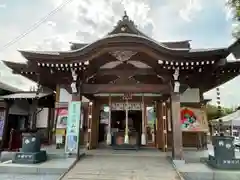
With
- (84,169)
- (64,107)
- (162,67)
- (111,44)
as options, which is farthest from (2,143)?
(162,67)

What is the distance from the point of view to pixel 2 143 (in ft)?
29.7

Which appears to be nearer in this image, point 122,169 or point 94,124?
point 122,169

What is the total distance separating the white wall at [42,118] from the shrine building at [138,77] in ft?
6.52

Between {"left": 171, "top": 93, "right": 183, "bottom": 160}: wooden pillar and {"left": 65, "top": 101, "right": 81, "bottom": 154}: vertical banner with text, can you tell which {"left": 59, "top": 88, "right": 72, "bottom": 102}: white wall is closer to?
{"left": 65, "top": 101, "right": 81, "bottom": 154}: vertical banner with text

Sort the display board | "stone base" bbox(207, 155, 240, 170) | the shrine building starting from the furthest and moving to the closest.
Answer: the display board → the shrine building → "stone base" bbox(207, 155, 240, 170)

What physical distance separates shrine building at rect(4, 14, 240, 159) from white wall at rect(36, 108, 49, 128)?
78.3 inches

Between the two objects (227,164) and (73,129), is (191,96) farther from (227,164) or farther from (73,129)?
(73,129)

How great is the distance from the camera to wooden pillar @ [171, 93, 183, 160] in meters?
6.43

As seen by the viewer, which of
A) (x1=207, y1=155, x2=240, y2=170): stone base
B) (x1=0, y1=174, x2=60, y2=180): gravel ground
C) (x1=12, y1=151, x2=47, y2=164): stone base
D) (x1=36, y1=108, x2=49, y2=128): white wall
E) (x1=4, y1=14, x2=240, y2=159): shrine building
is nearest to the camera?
(x1=0, y1=174, x2=60, y2=180): gravel ground

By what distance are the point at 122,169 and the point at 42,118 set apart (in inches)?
249

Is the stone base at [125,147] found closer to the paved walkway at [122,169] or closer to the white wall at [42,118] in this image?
the paved walkway at [122,169]

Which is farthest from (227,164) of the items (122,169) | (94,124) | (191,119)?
(94,124)

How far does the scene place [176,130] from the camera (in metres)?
6.58

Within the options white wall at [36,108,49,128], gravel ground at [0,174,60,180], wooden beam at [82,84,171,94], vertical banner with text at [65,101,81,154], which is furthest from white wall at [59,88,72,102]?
gravel ground at [0,174,60,180]
